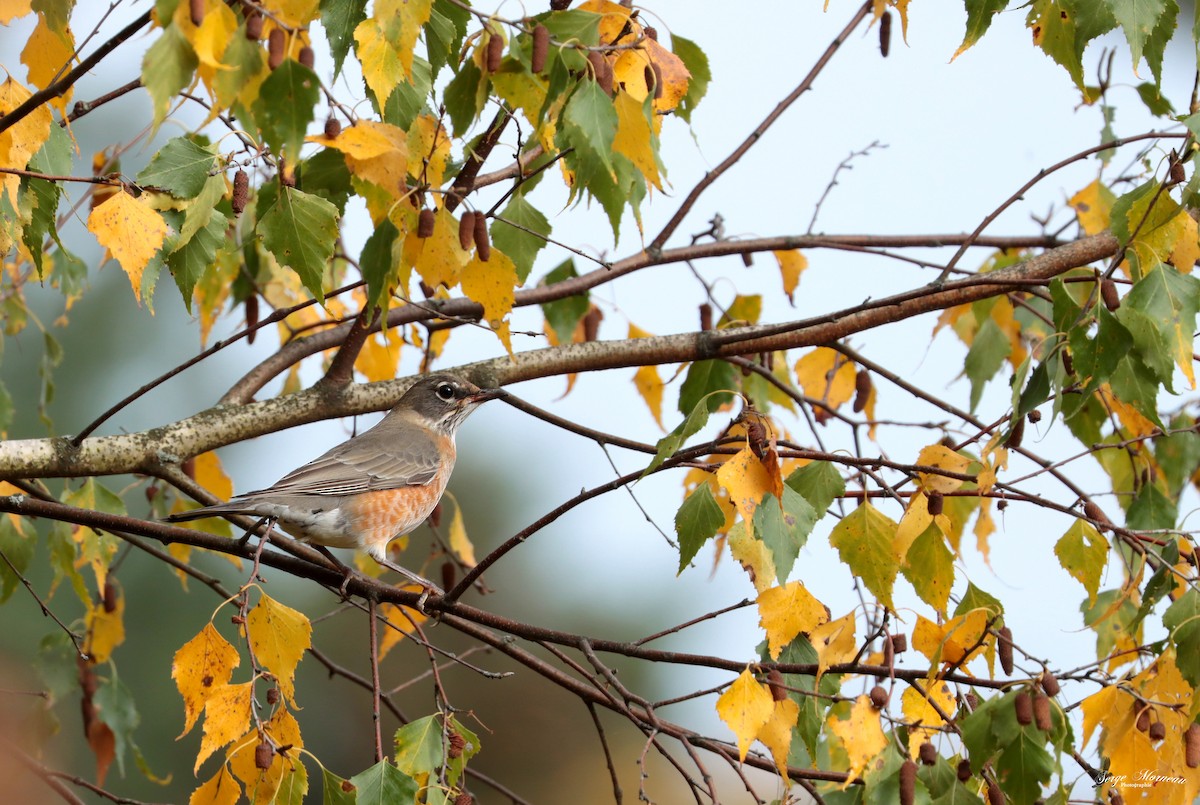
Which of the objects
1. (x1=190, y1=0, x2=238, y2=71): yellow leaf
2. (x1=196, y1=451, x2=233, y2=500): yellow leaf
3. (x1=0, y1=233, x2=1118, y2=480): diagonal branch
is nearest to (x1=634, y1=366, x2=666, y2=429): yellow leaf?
(x1=0, y1=233, x2=1118, y2=480): diagonal branch

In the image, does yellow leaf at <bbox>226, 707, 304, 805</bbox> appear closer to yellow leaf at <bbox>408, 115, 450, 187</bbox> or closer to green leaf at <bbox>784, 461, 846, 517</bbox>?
yellow leaf at <bbox>408, 115, 450, 187</bbox>

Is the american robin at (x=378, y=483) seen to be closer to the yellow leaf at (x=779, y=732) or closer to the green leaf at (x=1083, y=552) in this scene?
the yellow leaf at (x=779, y=732)

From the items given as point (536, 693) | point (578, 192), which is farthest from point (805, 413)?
point (536, 693)

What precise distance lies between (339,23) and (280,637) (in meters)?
1.19

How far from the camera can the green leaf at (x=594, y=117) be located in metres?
1.81

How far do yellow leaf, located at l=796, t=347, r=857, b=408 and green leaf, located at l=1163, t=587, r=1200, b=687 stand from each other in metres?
1.63

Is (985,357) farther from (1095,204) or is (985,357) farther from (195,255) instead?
(195,255)

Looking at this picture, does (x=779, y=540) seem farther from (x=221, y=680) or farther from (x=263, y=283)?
(x=263, y=283)

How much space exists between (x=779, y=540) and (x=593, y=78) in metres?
0.96

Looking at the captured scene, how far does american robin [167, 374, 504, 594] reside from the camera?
4016 millimetres

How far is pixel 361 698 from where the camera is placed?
10656 millimetres

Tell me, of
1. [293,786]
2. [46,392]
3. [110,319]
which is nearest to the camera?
[293,786]

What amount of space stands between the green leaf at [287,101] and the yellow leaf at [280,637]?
1.01m

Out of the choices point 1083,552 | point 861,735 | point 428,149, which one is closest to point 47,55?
point 428,149
